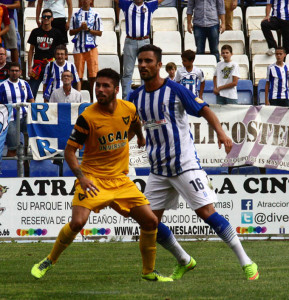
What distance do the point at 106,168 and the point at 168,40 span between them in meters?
10.8

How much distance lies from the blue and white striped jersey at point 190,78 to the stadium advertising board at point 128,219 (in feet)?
7.37

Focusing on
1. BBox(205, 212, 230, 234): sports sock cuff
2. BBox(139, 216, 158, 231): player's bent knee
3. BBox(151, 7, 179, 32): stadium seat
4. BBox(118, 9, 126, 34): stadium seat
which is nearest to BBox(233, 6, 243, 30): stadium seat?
BBox(151, 7, 179, 32): stadium seat

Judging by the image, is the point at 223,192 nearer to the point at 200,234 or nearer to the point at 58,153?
the point at 200,234

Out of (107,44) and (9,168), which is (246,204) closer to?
(9,168)

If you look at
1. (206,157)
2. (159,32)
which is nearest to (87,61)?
(159,32)

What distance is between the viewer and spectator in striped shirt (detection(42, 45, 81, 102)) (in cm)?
1408

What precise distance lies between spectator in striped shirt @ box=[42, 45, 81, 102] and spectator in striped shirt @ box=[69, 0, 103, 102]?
105 centimetres

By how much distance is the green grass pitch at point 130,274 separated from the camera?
6496mm

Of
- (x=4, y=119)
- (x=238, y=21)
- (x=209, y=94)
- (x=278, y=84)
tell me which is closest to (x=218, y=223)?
(x=4, y=119)

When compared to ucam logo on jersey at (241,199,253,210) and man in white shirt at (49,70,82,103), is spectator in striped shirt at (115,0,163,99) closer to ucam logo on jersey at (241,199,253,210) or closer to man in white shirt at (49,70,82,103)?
man in white shirt at (49,70,82,103)

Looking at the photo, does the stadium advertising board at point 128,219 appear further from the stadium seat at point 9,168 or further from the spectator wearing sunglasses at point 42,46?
the spectator wearing sunglasses at point 42,46

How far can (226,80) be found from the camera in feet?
46.3

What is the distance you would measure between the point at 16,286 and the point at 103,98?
1855 mm

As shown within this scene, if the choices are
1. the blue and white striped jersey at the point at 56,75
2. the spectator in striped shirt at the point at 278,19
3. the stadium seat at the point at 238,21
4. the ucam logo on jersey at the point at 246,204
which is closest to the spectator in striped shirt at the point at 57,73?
the blue and white striped jersey at the point at 56,75
